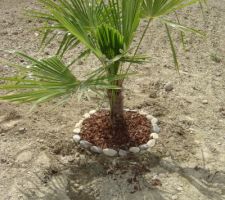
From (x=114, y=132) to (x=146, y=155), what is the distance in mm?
297

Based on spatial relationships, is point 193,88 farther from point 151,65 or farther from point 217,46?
point 217,46

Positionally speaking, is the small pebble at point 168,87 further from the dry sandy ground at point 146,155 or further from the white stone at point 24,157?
the white stone at point 24,157

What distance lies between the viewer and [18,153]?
A: 3.30m

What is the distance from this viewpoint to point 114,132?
3.31 m

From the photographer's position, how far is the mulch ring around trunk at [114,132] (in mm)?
3279

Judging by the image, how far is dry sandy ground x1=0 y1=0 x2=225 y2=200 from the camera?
9.77 ft

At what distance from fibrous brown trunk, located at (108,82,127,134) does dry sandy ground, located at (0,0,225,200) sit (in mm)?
270

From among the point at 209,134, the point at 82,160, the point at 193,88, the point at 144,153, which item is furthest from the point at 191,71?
the point at 82,160

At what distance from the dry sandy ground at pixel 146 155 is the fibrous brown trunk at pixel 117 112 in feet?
0.89

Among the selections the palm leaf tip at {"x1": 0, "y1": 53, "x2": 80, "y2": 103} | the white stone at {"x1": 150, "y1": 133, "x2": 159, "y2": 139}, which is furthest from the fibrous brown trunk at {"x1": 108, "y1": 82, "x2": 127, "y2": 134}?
the palm leaf tip at {"x1": 0, "y1": 53, "x2": 80, "y2": 103}

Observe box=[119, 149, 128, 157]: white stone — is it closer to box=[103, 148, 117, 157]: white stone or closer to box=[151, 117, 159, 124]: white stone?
box=[103, 148, 117, 157]: white stone

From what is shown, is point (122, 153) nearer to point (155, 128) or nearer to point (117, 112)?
point (117, 112)

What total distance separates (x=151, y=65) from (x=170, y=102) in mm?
733

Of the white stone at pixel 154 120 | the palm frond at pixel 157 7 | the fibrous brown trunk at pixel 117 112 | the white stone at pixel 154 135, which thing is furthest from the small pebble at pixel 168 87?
the palm frond at pixel 157 7
